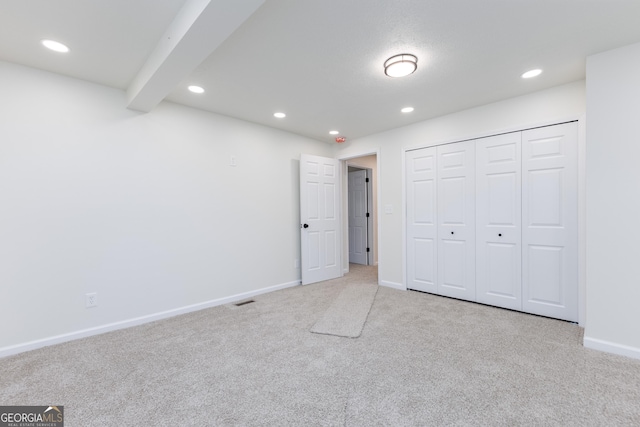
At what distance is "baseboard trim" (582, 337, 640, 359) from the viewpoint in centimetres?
211

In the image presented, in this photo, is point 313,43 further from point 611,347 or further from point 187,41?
point 611,347

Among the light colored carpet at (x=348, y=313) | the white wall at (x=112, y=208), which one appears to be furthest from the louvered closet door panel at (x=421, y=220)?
the white wall at (x=112, y=208)

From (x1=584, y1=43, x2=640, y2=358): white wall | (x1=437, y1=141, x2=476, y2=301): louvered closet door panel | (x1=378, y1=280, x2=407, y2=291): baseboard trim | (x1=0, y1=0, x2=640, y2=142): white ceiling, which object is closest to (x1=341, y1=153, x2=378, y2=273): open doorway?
(x1=378, y1=280, x2=407, y2=291): baseboard trim

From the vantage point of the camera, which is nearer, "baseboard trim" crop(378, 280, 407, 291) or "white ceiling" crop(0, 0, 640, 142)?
"white ceiling" crop(0, 0, 640, 142)

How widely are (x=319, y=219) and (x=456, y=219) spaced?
208 cm

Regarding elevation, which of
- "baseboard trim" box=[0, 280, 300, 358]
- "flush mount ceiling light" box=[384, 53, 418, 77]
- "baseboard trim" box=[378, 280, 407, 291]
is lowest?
"baseboard trim" box=[378, 280, 407, 291]

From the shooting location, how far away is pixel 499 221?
323 cm

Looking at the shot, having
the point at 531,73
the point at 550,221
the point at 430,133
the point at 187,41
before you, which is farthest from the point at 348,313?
the point at 531,73

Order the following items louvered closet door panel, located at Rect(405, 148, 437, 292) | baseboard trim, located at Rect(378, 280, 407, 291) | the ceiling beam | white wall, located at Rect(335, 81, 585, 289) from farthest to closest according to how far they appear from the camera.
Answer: baseboard trim, located at Rect(378, 280, 407, 291) → louvered closet door panel, located at Rect(405, 148, 437, 292) → white wall, located at Rect(335, 81, 585, 289) → the ceiling beam

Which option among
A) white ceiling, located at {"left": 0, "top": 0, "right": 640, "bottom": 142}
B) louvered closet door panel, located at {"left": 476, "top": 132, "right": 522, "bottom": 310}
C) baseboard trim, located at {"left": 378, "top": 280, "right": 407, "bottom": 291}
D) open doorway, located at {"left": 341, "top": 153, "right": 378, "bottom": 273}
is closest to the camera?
white ceiling, located at {"left": 0, "top": 0, "right": 640, "bottom": 142}

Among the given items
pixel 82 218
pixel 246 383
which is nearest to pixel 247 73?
pixel 82 218

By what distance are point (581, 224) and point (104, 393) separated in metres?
4.24

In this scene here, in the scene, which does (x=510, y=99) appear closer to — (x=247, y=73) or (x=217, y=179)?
(x=247, y=73)

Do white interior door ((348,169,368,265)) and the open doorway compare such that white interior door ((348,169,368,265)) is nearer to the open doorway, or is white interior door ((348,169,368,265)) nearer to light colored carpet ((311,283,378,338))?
the open doorway
